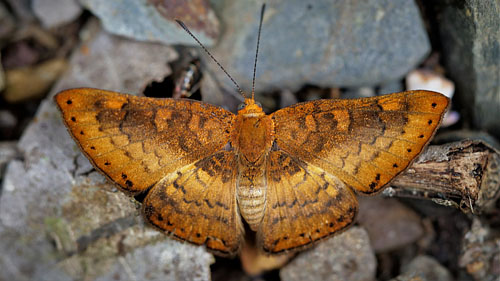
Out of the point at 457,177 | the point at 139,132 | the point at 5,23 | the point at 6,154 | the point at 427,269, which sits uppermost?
the point at 5,23

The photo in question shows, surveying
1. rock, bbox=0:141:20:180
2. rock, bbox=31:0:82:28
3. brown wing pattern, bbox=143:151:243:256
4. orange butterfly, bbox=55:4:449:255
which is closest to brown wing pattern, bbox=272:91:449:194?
orange butterfly, bbox=55:4:449:255

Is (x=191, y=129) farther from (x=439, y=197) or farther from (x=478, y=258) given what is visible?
(x=478, y=258)

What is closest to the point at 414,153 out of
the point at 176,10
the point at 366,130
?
the point at 366,130

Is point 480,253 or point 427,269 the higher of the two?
point 480,253

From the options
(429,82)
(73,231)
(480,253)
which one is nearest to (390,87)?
(429,82)

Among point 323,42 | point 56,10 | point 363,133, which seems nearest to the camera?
point 363,133

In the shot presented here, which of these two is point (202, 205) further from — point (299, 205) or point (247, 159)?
point (299, 205)

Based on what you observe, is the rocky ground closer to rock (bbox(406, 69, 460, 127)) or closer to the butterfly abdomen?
rock (bbox(406, 69, 460, 127))
